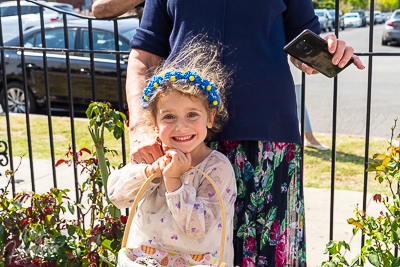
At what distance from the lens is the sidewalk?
3499 mm

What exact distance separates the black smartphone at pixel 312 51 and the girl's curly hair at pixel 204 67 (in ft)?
0.81

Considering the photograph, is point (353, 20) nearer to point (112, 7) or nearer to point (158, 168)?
point (112, 7)

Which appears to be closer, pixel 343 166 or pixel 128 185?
pixel 128 185

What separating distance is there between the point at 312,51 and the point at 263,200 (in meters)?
0.56

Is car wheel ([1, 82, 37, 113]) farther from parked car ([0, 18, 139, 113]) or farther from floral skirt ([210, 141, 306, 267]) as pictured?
floral skirt ([210, 141, 306, 267])

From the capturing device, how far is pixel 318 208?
13.7ft

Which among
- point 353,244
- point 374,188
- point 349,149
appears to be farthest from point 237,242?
point 349,149

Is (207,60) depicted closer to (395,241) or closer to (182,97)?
(182,97)

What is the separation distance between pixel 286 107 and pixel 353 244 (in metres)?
2.24

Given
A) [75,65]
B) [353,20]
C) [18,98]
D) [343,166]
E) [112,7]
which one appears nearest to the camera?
[112,7]

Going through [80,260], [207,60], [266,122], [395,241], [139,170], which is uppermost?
[207,60]

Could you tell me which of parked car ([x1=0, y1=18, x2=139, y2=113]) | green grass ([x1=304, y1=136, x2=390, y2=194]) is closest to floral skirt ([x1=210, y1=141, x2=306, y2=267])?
green grass ([x1=304, y1=136, x2=390, y2=194])

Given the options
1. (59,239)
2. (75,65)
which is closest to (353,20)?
(75,65)

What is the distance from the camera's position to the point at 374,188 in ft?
14.9
